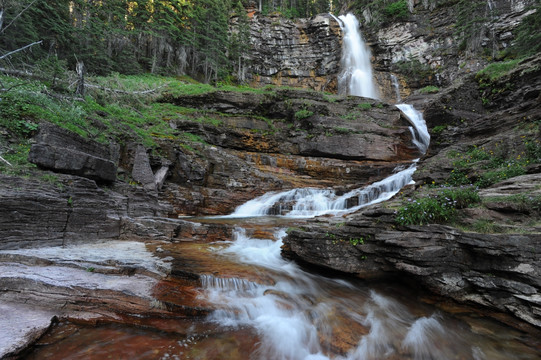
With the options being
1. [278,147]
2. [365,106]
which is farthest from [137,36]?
[365,106]

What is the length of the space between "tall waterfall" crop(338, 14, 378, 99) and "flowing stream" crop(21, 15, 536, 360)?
29.0m

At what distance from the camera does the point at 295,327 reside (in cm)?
397

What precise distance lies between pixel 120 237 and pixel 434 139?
1565cm

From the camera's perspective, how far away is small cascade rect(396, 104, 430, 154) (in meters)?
17.9

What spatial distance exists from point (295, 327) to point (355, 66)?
112 ft

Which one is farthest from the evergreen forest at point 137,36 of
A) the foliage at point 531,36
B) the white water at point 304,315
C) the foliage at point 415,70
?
the foliage at point 531,36

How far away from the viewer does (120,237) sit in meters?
7.03

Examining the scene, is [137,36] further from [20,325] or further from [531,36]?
[531,36]

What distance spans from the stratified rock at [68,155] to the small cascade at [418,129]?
19236mm

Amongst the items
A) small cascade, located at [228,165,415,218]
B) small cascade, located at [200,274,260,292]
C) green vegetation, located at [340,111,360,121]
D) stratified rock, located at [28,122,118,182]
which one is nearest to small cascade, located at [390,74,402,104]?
green vegetation, located at [340,111,360,121]

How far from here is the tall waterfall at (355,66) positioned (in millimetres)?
29913

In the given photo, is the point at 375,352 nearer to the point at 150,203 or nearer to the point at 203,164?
the point at 150,203

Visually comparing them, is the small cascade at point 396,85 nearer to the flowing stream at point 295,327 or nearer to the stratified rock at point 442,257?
the stratified rock at point 442,257

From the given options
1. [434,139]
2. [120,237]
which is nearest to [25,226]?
[120,237]
